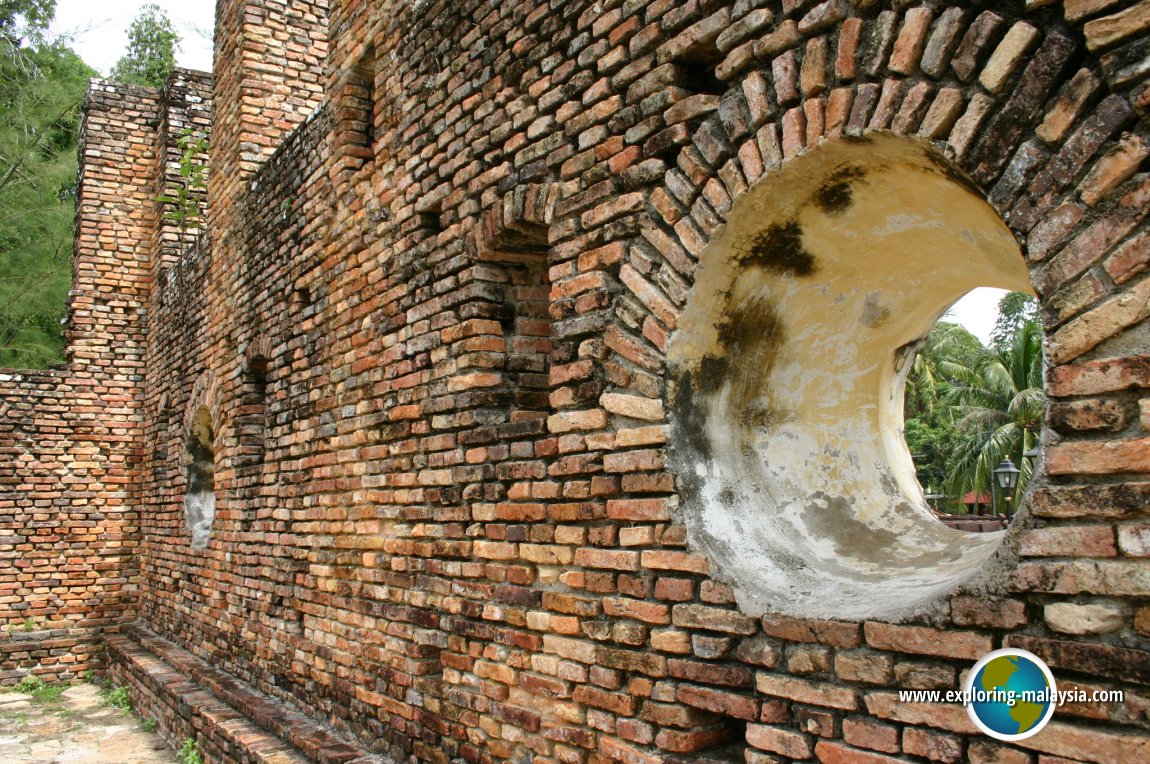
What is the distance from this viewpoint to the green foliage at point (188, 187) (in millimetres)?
10344

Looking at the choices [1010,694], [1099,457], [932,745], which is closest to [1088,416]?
[1099,457]

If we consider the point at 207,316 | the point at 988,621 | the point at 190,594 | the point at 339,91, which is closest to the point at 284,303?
the point at 339,91

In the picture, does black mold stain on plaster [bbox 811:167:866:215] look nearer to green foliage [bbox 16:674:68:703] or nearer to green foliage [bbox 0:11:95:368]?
green foliage [bbox 16:674:68:703]

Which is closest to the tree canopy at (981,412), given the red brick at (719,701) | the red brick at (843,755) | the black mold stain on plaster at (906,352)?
the black mold stain on plaster at (906,352)

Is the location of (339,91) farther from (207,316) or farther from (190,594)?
(190,594)

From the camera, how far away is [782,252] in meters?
2.95

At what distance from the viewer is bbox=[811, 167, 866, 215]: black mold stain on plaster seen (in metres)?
2.61

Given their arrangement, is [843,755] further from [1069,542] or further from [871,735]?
[1069,542]

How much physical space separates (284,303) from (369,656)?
8.57 feet

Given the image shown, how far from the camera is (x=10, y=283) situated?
52.7ft

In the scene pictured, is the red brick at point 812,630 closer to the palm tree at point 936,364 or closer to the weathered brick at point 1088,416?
the weathered brick at point 1088,416

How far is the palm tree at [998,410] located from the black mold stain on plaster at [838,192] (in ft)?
54.4

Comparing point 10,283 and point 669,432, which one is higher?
point 10,283

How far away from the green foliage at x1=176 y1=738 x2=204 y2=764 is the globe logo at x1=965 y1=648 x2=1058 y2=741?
5.68 m
